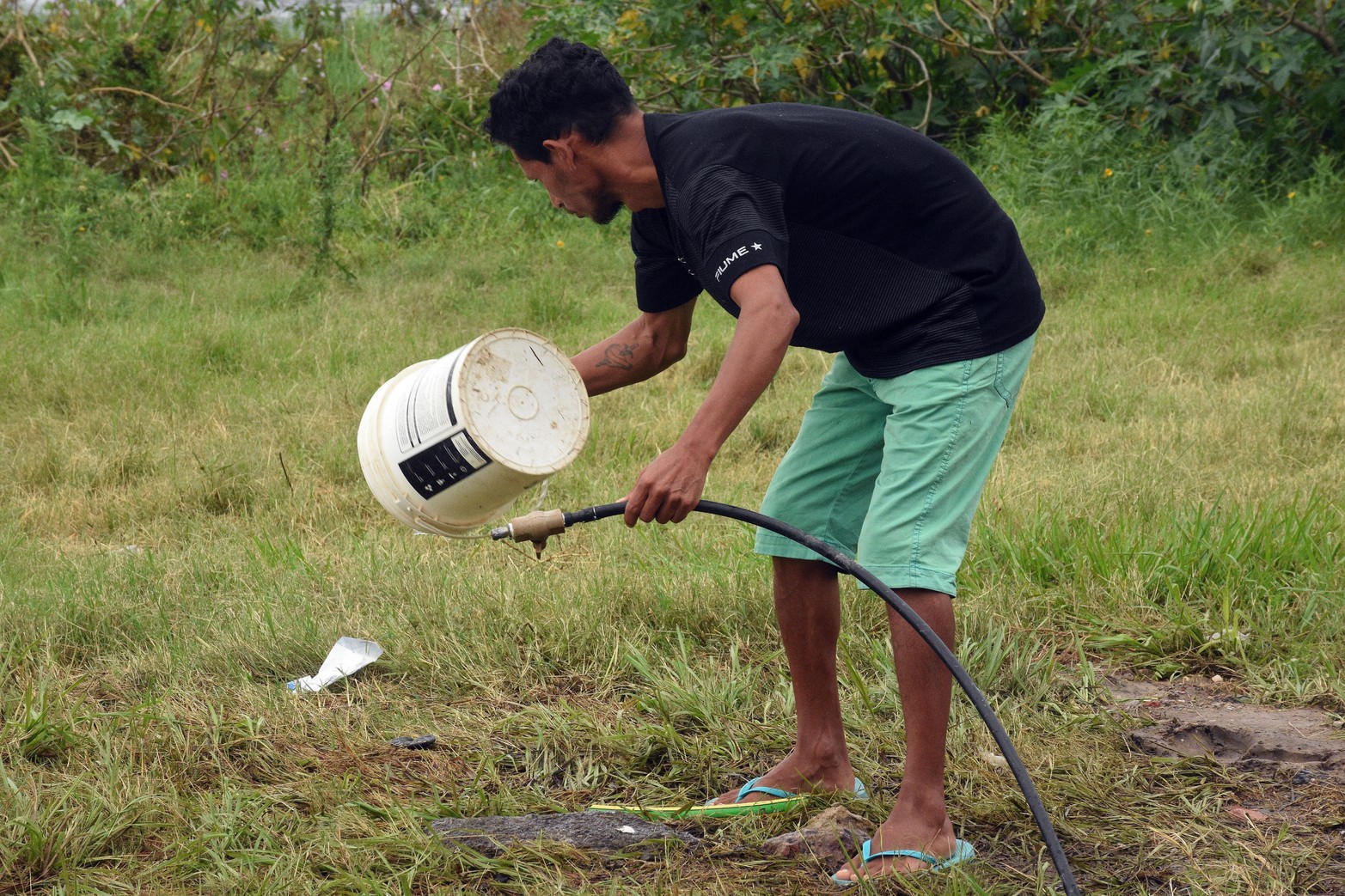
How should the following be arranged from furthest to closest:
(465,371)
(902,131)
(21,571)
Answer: (21,571) → (902,131) → (465,371)

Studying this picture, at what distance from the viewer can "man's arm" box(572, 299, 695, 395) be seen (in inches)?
114

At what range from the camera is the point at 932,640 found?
2340 millimetres

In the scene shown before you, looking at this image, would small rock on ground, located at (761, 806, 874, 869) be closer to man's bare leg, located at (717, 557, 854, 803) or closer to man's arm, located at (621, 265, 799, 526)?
man's bare leg, located at (717, 557, 854, 803)

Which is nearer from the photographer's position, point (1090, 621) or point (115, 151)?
point (1090, 621)

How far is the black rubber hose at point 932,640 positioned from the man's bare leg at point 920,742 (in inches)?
2.8

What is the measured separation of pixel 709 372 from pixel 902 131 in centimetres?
339

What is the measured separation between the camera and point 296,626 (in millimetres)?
3553

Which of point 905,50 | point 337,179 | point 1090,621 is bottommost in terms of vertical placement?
point 1090,621

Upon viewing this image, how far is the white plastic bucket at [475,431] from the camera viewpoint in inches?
94.3

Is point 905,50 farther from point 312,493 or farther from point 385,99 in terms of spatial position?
point 312,493


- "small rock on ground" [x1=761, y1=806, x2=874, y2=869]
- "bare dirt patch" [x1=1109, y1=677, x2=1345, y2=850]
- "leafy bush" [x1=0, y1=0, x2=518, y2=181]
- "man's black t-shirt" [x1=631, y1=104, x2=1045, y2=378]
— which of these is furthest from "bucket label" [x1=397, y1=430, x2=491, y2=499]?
"leafy bush" [x1=0, y1=0, x2=518, y2=181]

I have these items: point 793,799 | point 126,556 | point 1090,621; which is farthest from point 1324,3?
point 126,556

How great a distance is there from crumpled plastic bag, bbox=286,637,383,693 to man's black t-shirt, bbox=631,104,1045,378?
149 cm

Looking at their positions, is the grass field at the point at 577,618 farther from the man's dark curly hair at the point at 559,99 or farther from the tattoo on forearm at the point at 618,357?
the man's dark curly hair at the point at 559,99
